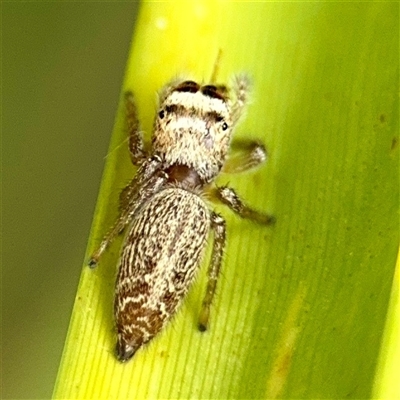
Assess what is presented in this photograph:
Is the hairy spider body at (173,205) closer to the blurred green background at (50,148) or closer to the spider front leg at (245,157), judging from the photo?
the spider front leg at (245,157)

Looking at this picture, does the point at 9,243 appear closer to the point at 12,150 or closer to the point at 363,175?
the point at 12,150

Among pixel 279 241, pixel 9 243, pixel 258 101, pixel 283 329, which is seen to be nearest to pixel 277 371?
pixel 283 329

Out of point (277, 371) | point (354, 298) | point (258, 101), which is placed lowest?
point (277, 371)

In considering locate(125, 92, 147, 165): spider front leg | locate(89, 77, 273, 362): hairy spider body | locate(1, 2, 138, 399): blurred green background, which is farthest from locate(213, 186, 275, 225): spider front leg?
locate(1, 2, 138, 399): blurred green background

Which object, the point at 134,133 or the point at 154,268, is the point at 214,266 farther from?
the point at 134,133

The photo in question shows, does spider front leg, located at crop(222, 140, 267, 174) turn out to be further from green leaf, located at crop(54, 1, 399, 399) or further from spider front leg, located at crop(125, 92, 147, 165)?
spider front leg, located at crop(125, 92, 147, 165)
